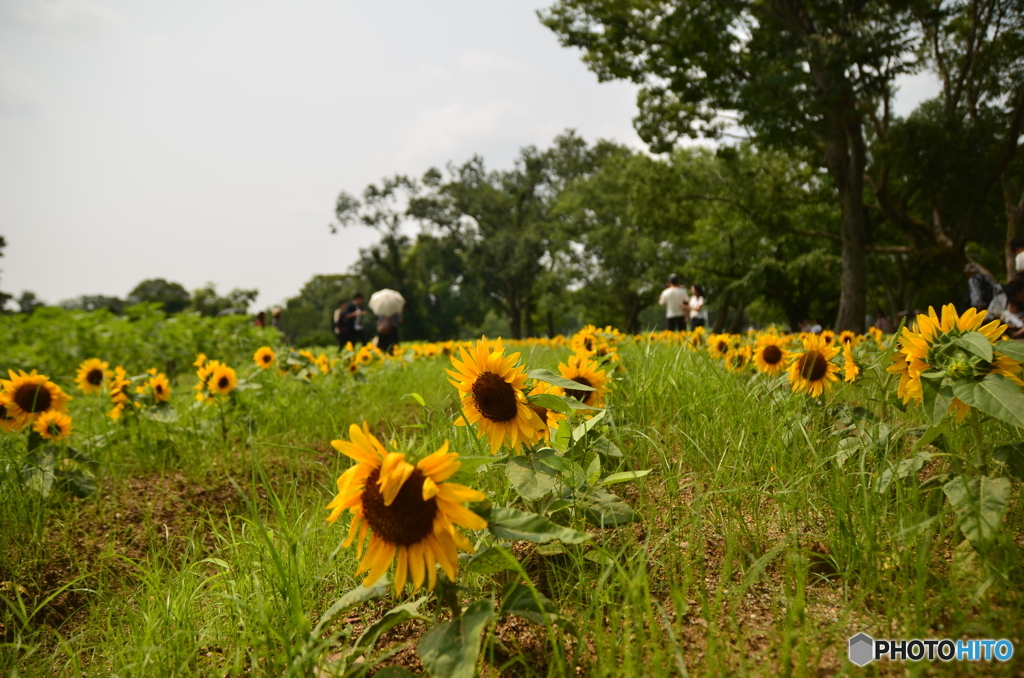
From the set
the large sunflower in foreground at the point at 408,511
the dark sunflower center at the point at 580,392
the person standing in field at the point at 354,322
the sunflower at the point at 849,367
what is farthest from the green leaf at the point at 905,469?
the person standing in field at the point at 354,322

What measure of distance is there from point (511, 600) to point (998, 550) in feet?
3.70

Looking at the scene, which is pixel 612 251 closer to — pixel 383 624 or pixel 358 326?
pixel 358 326

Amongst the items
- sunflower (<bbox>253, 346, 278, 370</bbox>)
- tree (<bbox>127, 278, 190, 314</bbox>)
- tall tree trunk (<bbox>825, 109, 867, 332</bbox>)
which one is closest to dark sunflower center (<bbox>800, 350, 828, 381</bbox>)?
sunflower (<bbox>253, 346, 278, 370</bbox>)

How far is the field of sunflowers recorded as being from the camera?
3.83 ft

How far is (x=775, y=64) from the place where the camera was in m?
10.4

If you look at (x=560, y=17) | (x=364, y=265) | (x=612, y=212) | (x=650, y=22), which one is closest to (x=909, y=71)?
(x=650, y=22)

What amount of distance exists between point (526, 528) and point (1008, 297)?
766 centimetres

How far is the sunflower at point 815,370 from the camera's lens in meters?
2.41

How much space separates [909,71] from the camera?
9.38 m

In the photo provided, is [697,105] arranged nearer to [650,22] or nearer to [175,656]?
[650,22]

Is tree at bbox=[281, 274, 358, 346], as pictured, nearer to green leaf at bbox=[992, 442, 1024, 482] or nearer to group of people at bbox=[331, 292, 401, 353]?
group of people at bbox=[331, 292, 401, 353]

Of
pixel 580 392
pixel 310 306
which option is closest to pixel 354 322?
pixel 580 392

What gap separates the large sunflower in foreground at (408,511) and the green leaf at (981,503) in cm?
107

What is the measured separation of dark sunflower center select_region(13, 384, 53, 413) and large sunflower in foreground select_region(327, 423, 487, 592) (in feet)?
8.62
